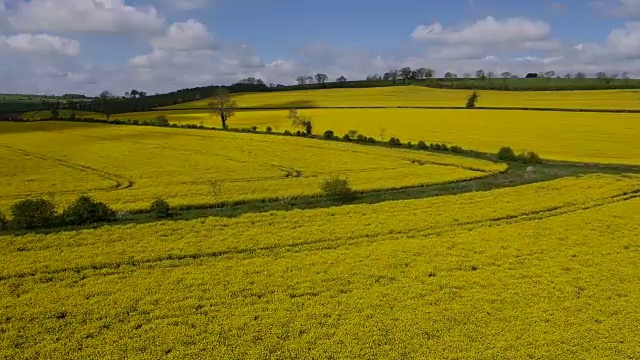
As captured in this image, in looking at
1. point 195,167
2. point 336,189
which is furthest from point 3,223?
point 195,167

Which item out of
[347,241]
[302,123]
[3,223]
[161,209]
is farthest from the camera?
[302,123]

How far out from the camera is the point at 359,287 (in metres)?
22.3

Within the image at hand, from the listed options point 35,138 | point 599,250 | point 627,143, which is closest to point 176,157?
point 35,138

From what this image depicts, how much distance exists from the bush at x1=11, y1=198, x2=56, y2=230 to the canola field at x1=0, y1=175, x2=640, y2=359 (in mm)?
2252

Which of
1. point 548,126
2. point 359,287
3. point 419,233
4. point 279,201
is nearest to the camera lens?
point 359,287

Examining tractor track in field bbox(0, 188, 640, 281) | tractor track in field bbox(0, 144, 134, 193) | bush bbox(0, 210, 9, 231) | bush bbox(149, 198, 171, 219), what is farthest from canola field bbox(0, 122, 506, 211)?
tractor track in field bbox(0, 188, 640, 281)

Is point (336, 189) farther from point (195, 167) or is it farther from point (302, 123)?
point (302, 123)

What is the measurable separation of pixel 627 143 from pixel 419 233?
49.8m

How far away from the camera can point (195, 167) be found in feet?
169

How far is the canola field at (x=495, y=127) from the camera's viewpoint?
66.1m

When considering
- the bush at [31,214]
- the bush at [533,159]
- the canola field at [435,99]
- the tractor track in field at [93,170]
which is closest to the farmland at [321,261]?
the tractor track in field at [93,170]

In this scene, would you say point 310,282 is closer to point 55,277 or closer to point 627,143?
point 55,277

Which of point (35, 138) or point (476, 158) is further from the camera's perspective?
point (35, 138)

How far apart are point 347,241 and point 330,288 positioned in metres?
6.78
